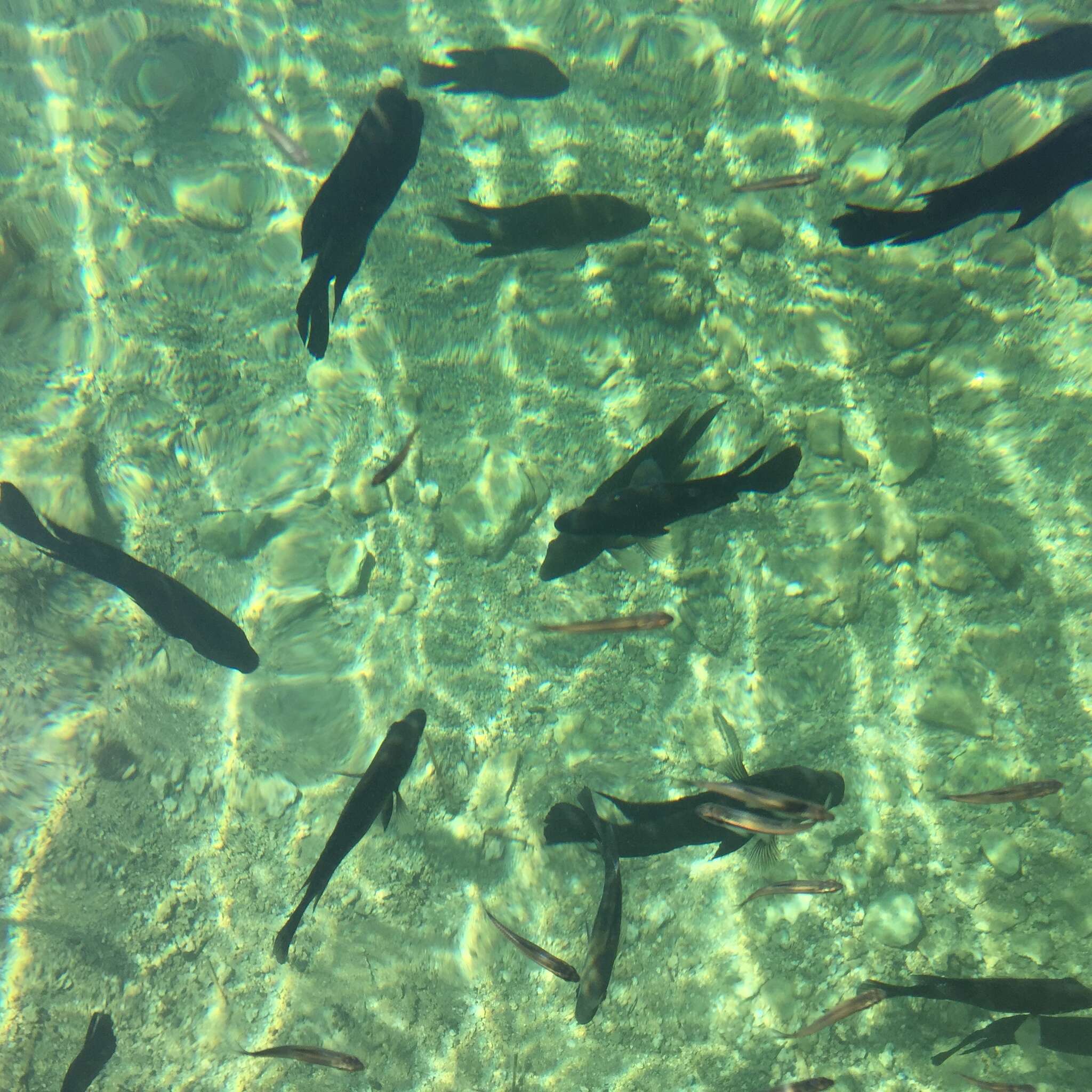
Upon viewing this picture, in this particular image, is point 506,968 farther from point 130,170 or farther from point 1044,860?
point 130,170

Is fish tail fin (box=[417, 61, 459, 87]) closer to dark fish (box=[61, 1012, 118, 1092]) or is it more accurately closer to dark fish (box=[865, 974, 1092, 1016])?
dark fish (box=[865, 974, 1092, 1016])

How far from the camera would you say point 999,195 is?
257 centimetres

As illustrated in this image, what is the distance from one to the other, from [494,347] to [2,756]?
4.64m

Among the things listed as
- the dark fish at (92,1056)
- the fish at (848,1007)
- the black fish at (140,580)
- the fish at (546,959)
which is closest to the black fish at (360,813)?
the fish at (546,959)

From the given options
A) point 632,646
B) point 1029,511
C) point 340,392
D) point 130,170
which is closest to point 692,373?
point 632,646

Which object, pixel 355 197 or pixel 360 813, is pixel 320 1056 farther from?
pixel 355 197

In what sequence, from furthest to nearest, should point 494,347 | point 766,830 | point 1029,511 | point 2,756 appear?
point 494,347 → point 2,756 → point 1029,511 → point 766,830

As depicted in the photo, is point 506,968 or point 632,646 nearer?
point 506,968

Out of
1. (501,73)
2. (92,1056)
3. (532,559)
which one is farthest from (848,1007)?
(501,73)

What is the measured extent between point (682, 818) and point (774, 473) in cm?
180

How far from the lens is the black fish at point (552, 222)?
162 inches

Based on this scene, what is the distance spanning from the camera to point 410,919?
3746 millimetres

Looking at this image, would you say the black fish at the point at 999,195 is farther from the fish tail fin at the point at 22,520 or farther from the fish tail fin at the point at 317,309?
the fish tail fin at the point at 22,520

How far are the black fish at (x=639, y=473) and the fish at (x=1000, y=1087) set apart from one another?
9.99 feet
